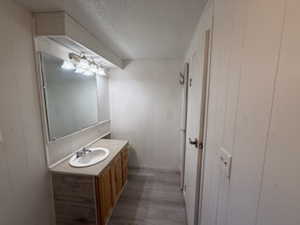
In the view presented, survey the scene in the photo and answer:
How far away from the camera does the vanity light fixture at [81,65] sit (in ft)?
5.45

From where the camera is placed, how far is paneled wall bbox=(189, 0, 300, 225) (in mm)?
382

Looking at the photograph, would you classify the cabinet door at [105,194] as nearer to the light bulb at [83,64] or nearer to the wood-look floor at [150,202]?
the wood-look floor at [150,202]

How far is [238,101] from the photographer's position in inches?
25.5

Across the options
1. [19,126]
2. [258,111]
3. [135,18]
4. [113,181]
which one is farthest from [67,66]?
[258,111]

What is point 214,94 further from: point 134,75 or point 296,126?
point 134,75

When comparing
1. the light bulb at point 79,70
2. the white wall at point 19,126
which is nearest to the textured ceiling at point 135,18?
the white wall at point 19,126

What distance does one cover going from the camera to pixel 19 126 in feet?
3.64

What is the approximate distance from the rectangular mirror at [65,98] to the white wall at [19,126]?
0.13m

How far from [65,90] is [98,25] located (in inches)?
32.4

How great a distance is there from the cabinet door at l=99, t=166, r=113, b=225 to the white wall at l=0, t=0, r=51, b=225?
1.78 ft

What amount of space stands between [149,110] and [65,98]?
5.00 feet

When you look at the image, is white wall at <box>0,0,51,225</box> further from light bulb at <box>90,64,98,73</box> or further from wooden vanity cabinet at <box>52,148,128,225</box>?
light bulb at <box>90,64,98,73</box>

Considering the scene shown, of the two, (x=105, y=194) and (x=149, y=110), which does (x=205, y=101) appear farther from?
(x=149, y=110)

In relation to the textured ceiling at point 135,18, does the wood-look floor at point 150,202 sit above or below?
below
